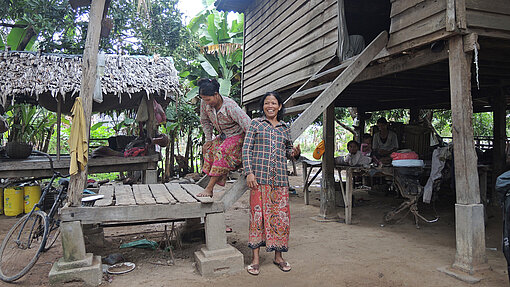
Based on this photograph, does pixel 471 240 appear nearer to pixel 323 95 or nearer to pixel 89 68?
pixel 323 95

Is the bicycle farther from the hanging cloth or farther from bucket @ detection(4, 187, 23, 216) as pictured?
bucket @ detection(4, 187, 23, 216)

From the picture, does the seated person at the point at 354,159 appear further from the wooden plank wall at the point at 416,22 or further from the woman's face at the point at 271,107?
the woman's face at the point at 271,107

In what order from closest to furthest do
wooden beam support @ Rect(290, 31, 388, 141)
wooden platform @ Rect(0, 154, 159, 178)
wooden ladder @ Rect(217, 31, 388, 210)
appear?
wooden ladder @ Rect(217, 31, 388, 210) < wooden beam support @ Rect(290, 31, 388, 141) < wooden platform @ Rect(0, 154, 159, 178)

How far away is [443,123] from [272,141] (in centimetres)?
1338

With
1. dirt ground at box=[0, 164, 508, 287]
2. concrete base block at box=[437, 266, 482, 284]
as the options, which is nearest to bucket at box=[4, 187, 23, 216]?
dirt ground at box=[0, 164, 508, 287]

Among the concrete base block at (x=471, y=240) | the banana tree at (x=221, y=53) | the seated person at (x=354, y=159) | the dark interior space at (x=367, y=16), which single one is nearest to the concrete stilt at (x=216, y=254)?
the concrete base block at (x=471, y=240)

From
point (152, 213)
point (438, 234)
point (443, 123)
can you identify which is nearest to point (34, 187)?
point (152, 213)

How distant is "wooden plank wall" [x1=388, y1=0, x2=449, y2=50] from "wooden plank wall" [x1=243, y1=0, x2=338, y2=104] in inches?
42.6

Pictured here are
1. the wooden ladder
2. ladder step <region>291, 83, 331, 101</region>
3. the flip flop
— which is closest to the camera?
the flip flop

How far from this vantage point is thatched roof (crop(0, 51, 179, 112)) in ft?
21.3

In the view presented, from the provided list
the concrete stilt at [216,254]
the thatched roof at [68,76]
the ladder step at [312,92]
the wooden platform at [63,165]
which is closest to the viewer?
the concrete stilt at [216,254]

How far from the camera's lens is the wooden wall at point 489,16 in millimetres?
3578

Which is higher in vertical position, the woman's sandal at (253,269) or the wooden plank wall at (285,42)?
the wooden plank wall at (285,42)

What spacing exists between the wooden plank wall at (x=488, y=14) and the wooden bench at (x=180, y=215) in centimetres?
340
